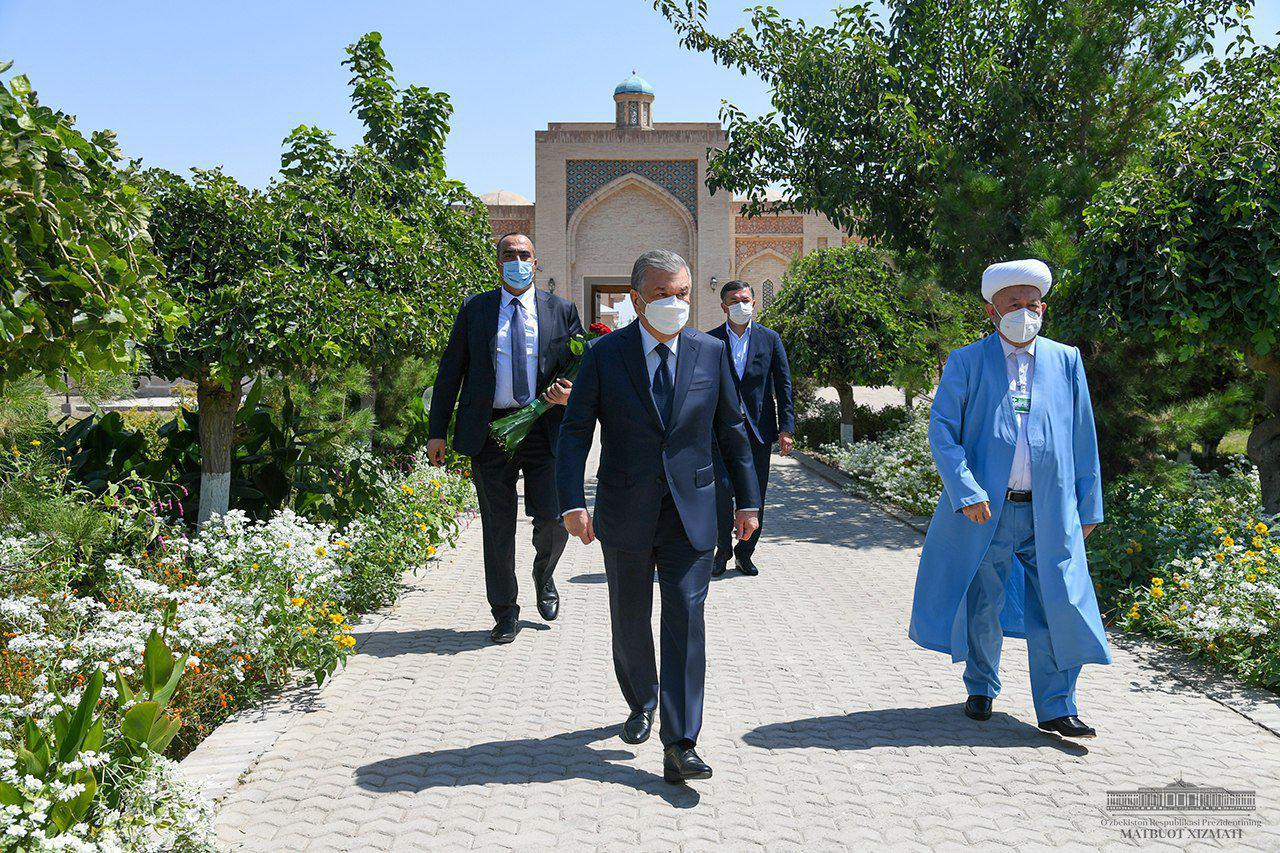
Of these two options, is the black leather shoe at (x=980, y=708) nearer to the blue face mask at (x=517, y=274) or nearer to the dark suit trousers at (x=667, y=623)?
the dark suit trousers at (x=667, y=623)

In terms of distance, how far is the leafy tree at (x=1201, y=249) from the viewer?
625cm

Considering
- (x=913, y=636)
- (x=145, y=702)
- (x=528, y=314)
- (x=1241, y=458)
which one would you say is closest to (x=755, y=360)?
(x=528, y=314)

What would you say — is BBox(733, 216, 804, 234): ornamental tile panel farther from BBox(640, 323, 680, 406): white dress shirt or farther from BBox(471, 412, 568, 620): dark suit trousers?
BBox(640, 323, 680, 406): white dress shirt

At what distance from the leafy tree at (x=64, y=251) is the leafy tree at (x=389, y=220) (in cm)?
242

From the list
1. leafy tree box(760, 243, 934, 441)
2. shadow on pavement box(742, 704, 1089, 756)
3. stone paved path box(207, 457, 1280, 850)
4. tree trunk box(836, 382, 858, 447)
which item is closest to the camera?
stone paved path box(207, 457, 1280, 850)

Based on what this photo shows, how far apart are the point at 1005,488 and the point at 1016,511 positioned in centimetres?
12

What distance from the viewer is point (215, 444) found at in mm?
6633

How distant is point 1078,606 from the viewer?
4.12 meters

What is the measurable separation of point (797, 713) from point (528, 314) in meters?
2.40

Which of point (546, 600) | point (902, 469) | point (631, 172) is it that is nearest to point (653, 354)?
point (546, 600)

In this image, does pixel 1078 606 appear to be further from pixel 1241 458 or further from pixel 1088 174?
pixel 1241 458

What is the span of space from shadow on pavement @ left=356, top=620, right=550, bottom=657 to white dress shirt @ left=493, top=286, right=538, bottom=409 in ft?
3.94

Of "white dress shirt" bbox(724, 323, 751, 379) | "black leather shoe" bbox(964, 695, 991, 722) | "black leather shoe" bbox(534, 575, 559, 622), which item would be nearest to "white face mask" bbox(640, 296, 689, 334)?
"black leather shoe" bbox(964, 695, 991, 722)

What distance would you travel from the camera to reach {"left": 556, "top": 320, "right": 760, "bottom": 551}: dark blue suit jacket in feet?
12.6
